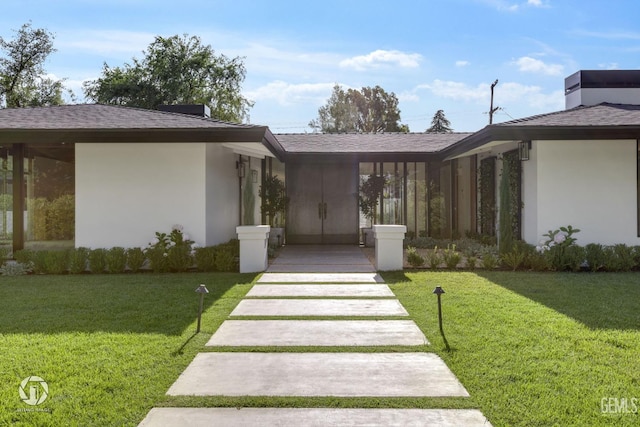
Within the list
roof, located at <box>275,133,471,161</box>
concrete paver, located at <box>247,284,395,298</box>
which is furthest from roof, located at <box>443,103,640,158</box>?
roof, located at <box>275,133,471,161</box>

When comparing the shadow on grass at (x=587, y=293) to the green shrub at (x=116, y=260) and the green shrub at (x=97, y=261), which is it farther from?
the green shrub at (x=97, y=261)

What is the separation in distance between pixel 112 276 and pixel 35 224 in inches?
108

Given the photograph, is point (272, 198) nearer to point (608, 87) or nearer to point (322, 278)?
point (322, 278)

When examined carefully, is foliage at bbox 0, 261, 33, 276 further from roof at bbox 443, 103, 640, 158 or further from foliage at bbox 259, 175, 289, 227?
roof at bbox 443, 103, 640, 158

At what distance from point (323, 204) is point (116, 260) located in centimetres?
796

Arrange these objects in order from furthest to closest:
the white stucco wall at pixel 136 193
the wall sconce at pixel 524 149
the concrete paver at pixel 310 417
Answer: the wall sconce at pixel 524 149 → the white stucco wall at pixel 136 193 → the concrete paver at pixel 310 417

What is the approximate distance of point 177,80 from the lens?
30719 mm

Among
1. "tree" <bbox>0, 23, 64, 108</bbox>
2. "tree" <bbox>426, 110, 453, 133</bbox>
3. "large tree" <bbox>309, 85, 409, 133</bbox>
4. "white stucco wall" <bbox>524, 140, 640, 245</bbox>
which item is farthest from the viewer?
"large tree" <bbox>309, 85, 409, 133</bbox>

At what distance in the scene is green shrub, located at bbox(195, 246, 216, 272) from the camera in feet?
31.6

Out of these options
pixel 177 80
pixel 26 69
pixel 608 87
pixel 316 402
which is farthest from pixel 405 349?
pixel 26 69

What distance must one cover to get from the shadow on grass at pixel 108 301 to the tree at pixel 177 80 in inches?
919

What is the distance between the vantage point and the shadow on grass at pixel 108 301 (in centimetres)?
550

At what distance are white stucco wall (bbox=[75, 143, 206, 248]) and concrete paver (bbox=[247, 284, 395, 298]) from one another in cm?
301

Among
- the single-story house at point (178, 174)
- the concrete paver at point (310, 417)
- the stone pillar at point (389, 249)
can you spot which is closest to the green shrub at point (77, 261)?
the single-story house at point (178, 174)
